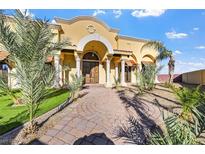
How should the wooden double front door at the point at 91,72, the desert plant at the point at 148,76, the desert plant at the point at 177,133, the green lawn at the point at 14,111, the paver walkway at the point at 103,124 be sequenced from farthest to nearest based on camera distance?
1. the wooden double front door at the point at 91,72
2. the desert plant at the point at 148,76
3. the green lawn at the point at 14,111
4. the paver walkway at the point at 103,124
5. the desert plant at the point at 177,133

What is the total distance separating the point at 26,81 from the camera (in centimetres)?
639

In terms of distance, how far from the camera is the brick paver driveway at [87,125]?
661cm

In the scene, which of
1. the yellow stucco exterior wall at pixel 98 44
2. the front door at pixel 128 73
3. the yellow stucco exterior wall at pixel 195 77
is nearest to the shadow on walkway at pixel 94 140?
the yellow stucco exterior wall at pixel 98 44

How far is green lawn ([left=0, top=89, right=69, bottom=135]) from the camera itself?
794cm

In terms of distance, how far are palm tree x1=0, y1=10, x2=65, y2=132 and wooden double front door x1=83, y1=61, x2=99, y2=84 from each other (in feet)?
41.5

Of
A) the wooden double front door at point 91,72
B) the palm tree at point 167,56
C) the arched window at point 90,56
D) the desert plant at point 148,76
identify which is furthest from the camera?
the arched window at point 90,56

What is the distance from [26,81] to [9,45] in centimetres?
141

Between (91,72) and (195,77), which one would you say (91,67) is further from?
(195,77)

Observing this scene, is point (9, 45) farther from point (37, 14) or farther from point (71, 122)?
point (71, 122)

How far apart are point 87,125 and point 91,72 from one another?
12.5m

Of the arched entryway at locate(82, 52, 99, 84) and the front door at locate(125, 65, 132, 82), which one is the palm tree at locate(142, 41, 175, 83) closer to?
the front door at locate(125, 65, 132, 82)

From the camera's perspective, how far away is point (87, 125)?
7.65 m

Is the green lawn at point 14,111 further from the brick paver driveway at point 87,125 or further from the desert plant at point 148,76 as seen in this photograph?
the desert plant at point 148,76

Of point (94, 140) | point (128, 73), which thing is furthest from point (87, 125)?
point (128, 73)
